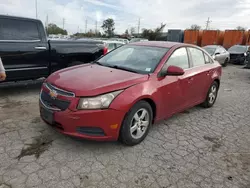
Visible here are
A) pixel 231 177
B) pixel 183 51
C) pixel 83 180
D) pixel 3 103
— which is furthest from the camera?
pixel 3 103

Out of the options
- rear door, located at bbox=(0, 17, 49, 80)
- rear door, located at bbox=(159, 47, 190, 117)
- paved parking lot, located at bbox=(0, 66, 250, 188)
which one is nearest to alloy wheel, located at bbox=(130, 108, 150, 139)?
paved parking lot, located at bbox=(0, 66, 250, 188)

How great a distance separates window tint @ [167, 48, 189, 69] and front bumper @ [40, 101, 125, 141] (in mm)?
1495

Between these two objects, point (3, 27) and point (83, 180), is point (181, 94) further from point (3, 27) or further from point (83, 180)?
point (3, 27)

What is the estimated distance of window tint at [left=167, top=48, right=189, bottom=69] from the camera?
12.3 ft

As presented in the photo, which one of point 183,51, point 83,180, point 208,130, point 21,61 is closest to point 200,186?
point 83,180

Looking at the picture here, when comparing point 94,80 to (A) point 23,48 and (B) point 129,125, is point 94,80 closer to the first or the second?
(B) point 129,125

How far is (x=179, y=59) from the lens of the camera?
3977 millimetres

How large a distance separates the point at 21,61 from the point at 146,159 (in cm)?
403

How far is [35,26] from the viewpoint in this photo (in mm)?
5410

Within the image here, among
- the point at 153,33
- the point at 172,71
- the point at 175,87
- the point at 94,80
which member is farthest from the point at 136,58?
the point at 153,33

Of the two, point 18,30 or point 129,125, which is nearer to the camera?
point 129,125

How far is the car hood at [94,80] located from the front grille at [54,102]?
0.18 m

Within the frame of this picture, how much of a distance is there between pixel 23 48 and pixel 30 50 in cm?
17

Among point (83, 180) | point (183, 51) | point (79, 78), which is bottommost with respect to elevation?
point (83, 180)
